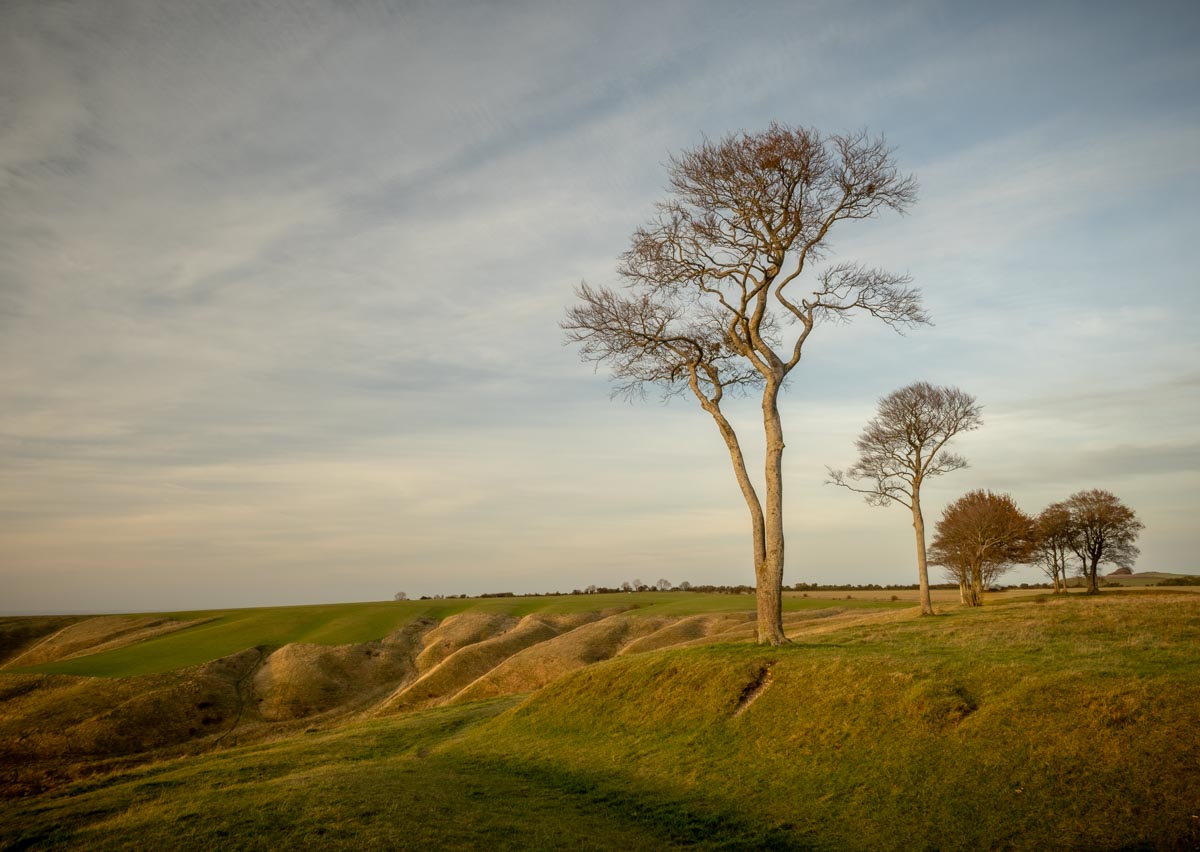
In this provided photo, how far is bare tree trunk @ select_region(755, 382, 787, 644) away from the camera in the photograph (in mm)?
21703

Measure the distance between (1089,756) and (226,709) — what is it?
48.2 meters

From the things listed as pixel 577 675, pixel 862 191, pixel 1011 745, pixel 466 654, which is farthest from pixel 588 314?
pixel 466 654

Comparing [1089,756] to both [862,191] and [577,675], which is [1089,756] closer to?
[577,675]

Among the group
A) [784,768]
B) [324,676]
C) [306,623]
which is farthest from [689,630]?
[306,623]

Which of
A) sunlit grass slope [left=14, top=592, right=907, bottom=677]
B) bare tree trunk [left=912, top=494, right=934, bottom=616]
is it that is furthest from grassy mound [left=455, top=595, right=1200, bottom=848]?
sunlit grass slope [left=14, top=592, right=907, bottom=677]

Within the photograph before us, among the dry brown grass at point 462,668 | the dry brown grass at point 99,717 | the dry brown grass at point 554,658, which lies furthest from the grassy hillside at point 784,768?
the dry brown grass at point 462,668

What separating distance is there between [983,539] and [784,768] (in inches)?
1747

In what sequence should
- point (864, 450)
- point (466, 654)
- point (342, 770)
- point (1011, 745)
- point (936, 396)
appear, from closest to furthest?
point (1011, 745)
point (342, 770)
point (936, 396)
point (864, 450)
point (466, 654)

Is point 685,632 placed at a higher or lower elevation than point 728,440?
lower

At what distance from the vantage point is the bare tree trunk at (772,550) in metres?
21.7

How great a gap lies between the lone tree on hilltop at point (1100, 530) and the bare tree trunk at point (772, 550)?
2111 inches

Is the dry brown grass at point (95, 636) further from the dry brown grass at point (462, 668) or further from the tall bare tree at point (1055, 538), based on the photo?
the tall bare tree at point (1055, 538)

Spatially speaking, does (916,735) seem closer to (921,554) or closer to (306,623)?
(921,554)

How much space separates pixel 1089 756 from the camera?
11.3 m
